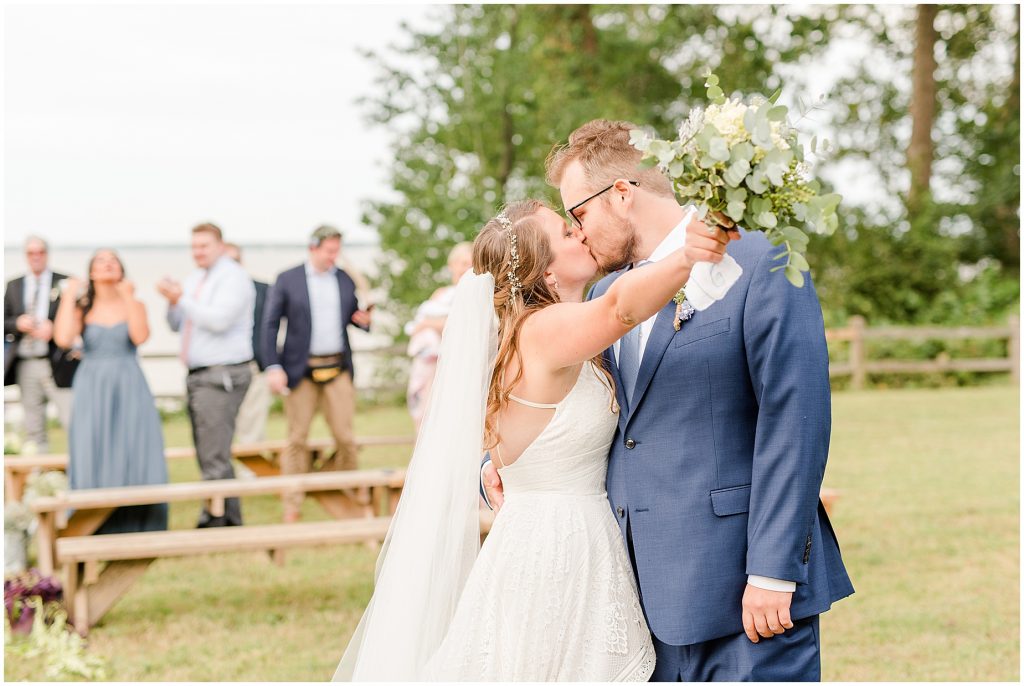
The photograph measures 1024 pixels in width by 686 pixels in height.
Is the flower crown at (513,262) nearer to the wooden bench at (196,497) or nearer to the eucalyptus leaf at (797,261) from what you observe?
the eucalyptus leaf at (797,261)

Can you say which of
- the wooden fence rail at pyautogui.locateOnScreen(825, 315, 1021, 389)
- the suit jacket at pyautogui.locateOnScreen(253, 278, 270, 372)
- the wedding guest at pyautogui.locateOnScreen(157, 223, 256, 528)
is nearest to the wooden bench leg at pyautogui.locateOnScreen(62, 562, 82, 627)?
the wedding guest at pyautogui.locateOnScreen(157, 223, 256, 528)

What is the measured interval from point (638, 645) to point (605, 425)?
61 centimetres

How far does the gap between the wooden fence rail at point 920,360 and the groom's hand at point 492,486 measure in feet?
54.8

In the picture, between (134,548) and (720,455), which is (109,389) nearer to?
(134,548)

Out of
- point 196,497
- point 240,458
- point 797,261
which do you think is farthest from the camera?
point 240,458

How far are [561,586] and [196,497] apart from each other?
158 inches

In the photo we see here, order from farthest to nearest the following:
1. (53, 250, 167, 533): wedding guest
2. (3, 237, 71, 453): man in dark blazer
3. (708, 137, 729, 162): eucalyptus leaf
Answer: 1. (3, 237, 71, 453): man in dark blazer
2. (53, 250, 167, 533): wedding guest
3. (708, 137, 729, 162): eucalyptus leaf

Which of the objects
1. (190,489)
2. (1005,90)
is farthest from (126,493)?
(1005,90)

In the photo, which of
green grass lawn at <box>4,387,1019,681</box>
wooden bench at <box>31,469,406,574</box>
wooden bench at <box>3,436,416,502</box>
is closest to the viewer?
green grass lawn at <box>4,387,1019,681</box>

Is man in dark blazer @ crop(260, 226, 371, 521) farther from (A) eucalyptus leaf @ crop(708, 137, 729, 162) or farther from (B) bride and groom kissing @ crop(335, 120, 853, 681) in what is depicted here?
(A) eucalyptus leaf @ crop(708, 137, 729, 162)

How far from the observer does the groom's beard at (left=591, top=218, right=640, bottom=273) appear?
290 cm

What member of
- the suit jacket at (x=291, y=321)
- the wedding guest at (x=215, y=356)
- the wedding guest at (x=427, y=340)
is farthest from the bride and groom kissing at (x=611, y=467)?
the suit jacket at (x=291, y=321)

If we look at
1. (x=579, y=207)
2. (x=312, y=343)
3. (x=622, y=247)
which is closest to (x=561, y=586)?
(x=622, y=247)

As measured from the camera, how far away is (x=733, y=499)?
2.64 m
